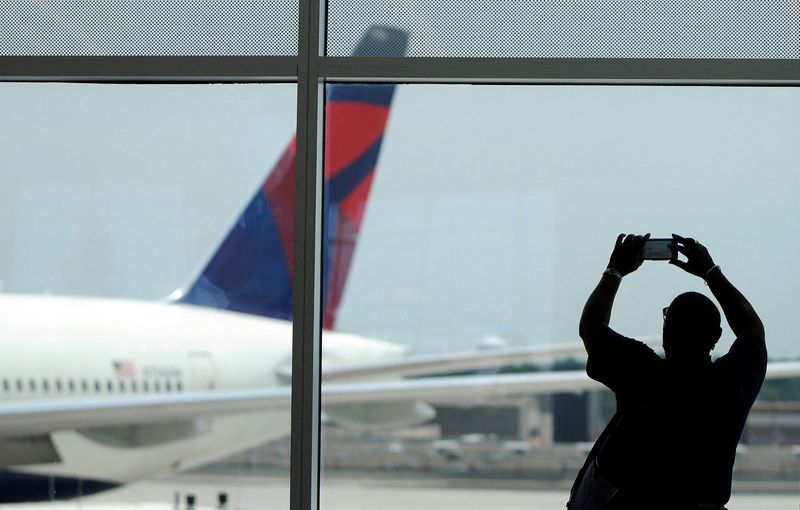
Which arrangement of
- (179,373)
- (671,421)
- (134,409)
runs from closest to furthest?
(671,421) < (134,409) < (179,373)

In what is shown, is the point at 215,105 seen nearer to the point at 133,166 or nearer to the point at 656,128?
the point at 133,166

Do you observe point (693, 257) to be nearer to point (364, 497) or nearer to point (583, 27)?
point (583, 27)

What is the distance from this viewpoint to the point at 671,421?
113cm

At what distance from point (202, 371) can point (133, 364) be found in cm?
75

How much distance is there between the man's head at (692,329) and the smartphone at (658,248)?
0.52 feet

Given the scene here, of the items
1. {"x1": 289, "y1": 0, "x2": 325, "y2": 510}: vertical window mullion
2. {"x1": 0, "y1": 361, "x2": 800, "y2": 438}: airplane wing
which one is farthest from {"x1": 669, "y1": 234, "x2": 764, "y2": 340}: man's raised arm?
{"x1": 0, "y1": 361, "x2": 800, "y2": 438}: airplane wing

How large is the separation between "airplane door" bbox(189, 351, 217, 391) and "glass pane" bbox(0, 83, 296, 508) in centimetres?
1

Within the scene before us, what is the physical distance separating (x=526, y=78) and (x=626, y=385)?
570 mm

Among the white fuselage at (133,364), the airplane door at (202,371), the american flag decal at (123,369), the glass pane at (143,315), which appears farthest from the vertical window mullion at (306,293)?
the airplane door at (202,371)

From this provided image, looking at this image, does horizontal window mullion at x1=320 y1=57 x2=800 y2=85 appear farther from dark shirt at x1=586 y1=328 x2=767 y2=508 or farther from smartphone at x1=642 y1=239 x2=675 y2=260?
dark shirt at x1=586 y1=328 x2=767 y2=508

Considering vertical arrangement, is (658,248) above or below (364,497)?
above

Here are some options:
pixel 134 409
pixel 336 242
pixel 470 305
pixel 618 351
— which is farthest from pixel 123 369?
pixel 470 305

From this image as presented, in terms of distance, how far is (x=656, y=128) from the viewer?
25.1 feet

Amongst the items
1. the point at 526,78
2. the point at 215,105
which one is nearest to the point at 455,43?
the point at 526,78
